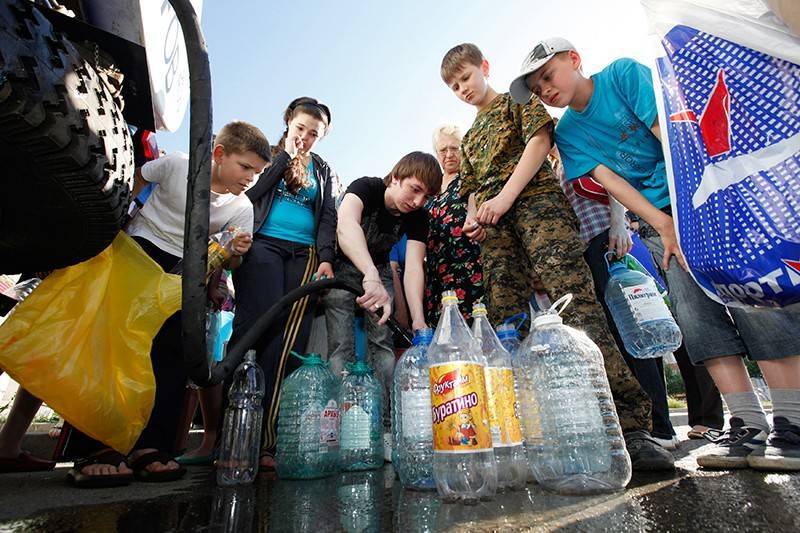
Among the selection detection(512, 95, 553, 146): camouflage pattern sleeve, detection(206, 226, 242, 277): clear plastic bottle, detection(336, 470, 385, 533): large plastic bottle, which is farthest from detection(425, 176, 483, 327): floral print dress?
detection(206, 226, 242, 277): clear plastic bottle

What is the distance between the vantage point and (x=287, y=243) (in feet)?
8.70

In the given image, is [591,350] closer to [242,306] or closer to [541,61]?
[541,61]

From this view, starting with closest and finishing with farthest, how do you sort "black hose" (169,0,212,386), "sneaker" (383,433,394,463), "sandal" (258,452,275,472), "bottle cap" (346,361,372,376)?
1. "black hose" (169,0,212,386)
2. "sandal" (258,452,275,472)
3. "bottle cap" (346,361,372,376)
4. "sneaker" (383,433,394,463)

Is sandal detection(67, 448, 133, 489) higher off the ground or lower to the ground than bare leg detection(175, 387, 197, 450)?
lower

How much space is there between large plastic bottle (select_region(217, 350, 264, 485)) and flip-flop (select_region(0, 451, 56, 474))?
907 millimetres

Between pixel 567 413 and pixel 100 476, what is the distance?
181 centimetres

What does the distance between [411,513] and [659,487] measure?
788 millimetres

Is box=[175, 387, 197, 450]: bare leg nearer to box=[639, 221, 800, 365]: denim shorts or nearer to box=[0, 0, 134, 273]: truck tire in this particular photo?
box=[0, 0, 134, 273]: truck tire

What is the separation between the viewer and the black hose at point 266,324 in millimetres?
1608

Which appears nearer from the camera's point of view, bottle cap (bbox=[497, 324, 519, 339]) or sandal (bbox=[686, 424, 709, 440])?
bottle cap (bbox=[497, 324, 519, 339])

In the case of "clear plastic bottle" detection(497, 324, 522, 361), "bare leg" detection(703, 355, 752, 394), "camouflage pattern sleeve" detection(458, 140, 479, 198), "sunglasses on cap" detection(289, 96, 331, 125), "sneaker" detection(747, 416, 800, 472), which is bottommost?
"sneaker" detection(747, 416, 800, 472)

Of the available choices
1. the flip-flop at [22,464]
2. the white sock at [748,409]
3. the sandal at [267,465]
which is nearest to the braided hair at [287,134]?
the sandal at [267,465]

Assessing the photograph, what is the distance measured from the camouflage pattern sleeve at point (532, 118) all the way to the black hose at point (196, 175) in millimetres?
1661

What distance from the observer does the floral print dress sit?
2742 millimetres
